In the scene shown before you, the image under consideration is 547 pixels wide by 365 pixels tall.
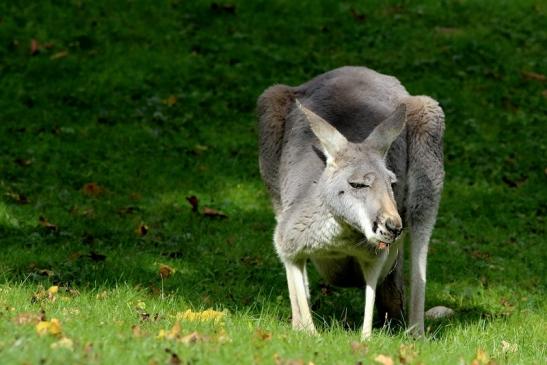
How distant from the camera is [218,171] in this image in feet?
36.8

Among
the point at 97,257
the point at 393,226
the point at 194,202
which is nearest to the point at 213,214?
the point at 194,202

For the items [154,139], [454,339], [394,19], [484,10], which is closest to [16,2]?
[154,139]

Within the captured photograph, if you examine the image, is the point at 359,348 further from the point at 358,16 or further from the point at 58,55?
the point at 358,16

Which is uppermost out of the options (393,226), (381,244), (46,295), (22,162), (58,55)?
(393,226)

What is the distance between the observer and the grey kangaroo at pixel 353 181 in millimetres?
6336

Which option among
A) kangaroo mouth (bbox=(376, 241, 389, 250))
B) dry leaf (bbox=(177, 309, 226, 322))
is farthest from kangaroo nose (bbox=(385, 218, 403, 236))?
dry leaf (bbox=(177, 309, 226, 322))

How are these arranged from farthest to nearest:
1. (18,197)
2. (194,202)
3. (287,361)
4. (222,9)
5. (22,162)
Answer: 1. (222,9)
2. (22,162)
3. (194,202)
4. (18,197)
5. (287,361)

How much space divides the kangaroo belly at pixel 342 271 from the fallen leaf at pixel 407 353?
1179 mm

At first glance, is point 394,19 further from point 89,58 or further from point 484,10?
point 89,58

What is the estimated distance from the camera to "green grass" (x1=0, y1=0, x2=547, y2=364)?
623 centimetres

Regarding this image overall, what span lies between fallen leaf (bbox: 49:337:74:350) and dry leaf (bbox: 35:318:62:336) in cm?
18

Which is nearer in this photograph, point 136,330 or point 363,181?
point 136,330

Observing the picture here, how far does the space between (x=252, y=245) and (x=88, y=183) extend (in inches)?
87.9

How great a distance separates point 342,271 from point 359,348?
61.8 inches
